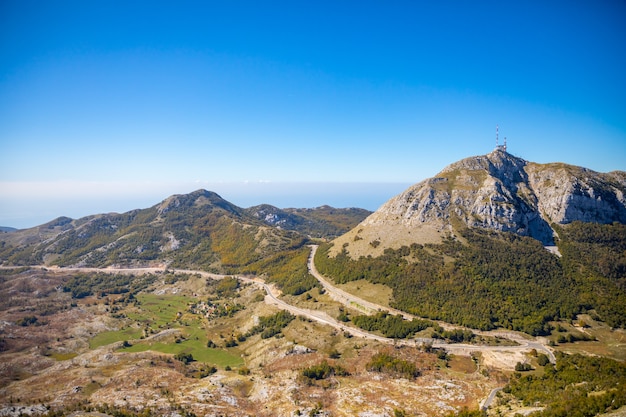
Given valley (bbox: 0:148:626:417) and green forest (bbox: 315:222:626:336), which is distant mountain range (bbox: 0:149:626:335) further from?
valley (bbox: 0:148:626:417)

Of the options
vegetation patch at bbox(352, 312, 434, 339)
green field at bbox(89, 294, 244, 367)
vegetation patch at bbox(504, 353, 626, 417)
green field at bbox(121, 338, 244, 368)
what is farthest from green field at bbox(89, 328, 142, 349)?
vegetation patch at bbox(504, 353, 626, 417)

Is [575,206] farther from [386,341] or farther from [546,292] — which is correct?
[386,341]

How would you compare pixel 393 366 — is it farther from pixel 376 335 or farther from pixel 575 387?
pixel 575 387

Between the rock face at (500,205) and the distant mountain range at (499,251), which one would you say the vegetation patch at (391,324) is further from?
the rock face at (500,205)

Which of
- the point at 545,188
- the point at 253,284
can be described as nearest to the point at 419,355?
the point at 253,284

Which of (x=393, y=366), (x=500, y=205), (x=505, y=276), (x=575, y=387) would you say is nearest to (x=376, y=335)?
(x=393, y=366)
